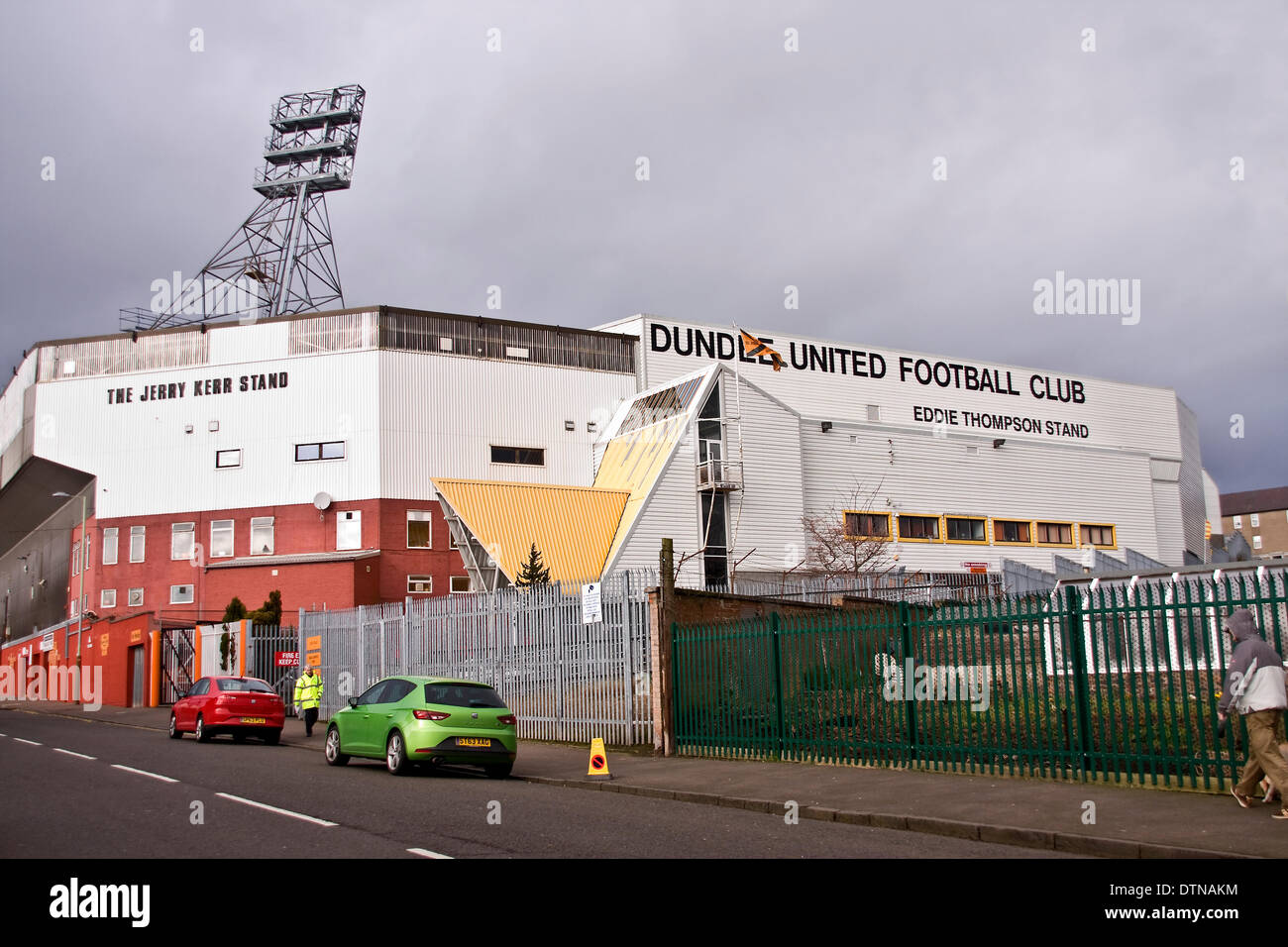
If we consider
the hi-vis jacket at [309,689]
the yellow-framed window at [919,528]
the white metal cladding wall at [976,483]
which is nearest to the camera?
the hi-vis jacket at [309,689]

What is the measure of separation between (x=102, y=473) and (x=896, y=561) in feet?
118

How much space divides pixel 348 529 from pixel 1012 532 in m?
32.3

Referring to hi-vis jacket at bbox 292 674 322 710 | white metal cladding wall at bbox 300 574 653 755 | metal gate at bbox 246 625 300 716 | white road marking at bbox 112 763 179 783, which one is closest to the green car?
white road marking at bbox 112 763 179 783

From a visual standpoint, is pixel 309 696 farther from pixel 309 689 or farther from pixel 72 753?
pixel 72 753

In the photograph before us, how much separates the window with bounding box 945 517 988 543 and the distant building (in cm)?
8559

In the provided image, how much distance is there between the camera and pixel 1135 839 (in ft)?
30.1

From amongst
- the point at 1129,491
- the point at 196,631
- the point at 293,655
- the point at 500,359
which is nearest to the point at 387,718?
the point at 293,655

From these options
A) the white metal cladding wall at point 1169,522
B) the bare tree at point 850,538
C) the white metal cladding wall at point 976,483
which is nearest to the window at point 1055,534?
the white metal cladding wall at point 976,483

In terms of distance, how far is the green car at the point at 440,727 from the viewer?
16.0 meters

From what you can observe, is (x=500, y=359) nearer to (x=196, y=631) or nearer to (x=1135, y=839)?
(x=196, y=631)

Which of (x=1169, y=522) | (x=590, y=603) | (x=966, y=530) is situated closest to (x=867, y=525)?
(x=966, y=530)

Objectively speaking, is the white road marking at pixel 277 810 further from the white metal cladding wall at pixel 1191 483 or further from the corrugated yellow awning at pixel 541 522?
the white metal cladding wall at pixel 1191 483

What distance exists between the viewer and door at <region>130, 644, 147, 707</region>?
40875 mm

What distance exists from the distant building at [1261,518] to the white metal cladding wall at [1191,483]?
5525 centimetres
